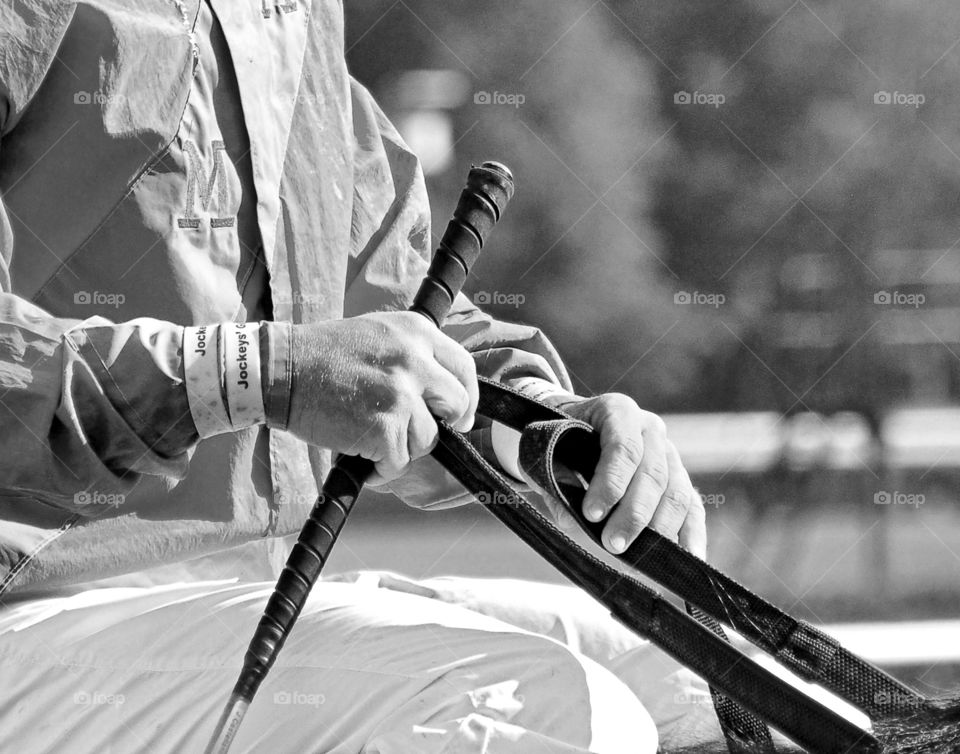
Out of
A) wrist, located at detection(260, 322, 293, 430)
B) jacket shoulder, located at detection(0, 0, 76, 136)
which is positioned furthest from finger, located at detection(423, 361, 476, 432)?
jacket shoulder, located at detection(0, 0, 76, 136)

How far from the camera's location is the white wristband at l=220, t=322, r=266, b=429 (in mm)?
896

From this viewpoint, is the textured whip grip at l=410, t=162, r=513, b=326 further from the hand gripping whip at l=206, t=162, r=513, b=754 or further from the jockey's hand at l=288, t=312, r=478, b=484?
the jockey's hand at l=288, t=312, r=478, b=484

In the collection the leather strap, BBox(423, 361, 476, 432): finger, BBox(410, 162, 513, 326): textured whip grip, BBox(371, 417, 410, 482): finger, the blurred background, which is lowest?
the blurred background

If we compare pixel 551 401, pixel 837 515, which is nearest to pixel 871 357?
pixel 837 515

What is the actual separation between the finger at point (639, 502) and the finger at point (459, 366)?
0.15m

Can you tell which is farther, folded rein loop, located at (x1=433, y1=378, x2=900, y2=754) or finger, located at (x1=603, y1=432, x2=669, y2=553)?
finger, located at (x1=603, y1=432, x2=669, y2=553)

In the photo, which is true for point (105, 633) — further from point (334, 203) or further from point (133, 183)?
point (334, 203)

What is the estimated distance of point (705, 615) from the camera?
3.21 ft

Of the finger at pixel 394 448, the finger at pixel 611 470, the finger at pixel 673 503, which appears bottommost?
the finger at pixel 673 503

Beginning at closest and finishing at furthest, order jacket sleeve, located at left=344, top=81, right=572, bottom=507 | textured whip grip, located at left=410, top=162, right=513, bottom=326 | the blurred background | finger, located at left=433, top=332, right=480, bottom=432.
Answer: finger, located at left=433, top=332, right=480, bottom=432 < textured whip grip, located at left=410, top=162, right=513, bottom=326 < jacket sleeve, located at left=344, top=81, right=572, bottom=507 < the blurred background

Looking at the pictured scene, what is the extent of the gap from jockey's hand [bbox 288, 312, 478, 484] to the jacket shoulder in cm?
34

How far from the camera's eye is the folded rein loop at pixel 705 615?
33.4 inches

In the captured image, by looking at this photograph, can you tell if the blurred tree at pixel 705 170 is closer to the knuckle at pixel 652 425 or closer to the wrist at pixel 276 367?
the knuckle at pixel 652 425

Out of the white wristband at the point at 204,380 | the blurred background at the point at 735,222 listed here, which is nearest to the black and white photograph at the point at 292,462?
the white wristband at the point at 204,380
